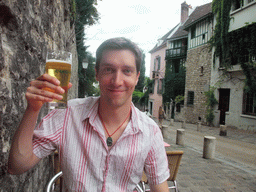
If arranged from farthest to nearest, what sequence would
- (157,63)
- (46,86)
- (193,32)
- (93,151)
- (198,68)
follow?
1. (157,63)
2. (193,32)
3. (198,68)
4. (93,151)
5. (46,86)

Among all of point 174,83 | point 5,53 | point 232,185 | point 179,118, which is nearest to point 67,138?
point 5,53

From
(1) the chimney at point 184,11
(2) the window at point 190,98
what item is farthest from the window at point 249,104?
(1) the chimney at point 184,11

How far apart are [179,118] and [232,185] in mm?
17938

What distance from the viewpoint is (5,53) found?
1225 millimetres

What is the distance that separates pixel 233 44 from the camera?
1474 centimetres

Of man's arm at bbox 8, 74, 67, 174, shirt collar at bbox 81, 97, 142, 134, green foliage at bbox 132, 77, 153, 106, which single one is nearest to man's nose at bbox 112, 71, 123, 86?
shirt collar at bbox 81, 97, 142, 134

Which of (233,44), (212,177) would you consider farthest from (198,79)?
(212,177)

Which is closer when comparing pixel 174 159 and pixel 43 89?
pixel 43 89

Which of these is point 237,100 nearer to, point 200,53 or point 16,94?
point 200,53

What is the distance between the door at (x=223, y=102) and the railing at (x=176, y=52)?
8608 mm

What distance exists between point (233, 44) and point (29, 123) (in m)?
16.6

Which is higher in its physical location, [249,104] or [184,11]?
[184,11]

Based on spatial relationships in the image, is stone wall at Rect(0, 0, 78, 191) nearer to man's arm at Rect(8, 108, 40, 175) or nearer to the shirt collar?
man's arm at Rect(8, 108, 40, 175)

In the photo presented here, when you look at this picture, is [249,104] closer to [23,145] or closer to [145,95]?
[23,145]
